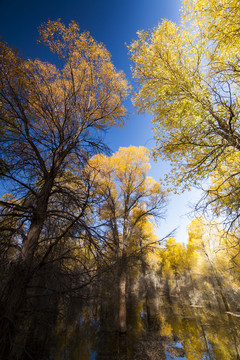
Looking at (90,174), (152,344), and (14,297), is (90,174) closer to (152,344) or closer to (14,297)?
(14,297)

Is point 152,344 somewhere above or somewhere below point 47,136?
below

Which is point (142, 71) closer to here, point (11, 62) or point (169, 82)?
point (169, 82)

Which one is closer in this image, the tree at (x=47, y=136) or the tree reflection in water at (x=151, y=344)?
the tree at (x=47, y=136)

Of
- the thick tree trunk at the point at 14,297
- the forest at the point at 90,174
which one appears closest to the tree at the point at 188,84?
the forest at the point at 90,174

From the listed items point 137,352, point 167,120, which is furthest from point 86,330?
point 167,120

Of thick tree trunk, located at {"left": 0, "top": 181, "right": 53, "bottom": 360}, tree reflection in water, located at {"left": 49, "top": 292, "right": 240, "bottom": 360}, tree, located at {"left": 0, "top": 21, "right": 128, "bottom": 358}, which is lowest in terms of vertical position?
tree reflection in water, located at {"left": 49, "top": 292, "right": 240, "bottom": 360}

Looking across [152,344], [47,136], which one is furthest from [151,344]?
[47,136]

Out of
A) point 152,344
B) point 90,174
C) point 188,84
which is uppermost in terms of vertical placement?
point 188,84

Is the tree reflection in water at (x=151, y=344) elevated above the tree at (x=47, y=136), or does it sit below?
below

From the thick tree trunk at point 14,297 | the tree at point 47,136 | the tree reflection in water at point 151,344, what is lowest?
the tree reflection in water at point 151,344

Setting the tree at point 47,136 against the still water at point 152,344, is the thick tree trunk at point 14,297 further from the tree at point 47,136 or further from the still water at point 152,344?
the still water at point 152,344

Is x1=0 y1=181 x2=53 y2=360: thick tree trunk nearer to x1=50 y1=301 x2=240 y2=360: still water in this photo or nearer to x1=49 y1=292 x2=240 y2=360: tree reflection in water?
x1=50 y1=301 x2=240 y2=360: still water

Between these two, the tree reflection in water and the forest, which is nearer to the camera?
the forest

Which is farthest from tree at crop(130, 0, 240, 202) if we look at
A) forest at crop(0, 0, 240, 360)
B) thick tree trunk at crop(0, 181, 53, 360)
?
thick tree trunk at crop(0, 181, 53, 360)
